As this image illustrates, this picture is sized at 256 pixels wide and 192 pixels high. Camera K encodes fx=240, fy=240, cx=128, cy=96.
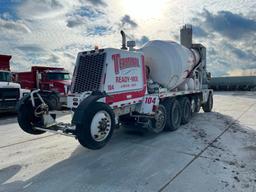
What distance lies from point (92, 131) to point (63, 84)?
1019 cm

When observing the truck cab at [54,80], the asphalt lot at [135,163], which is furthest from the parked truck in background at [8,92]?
the asphalt lot at [135,163]

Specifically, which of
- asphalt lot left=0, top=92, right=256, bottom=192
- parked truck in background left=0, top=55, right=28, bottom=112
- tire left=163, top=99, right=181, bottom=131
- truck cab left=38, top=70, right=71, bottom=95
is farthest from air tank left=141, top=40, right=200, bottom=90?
truck cab left=38, top=70, right=71, bottom=95

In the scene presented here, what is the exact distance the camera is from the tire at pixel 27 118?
564cm

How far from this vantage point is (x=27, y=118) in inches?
224

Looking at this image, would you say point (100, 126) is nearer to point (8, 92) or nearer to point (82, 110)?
point (82, 110)

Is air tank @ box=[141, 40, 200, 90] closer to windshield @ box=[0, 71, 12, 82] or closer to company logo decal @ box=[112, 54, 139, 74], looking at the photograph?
company logo decal @ box=[112, 54, 139, 74]

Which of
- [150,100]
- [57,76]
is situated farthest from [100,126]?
[57,76]

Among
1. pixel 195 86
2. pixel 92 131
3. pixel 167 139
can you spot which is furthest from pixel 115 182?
pixel 195 86

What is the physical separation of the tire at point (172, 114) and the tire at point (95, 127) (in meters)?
3.10

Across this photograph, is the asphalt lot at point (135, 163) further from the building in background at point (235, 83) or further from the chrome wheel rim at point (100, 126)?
the building in background at point (235, 83)

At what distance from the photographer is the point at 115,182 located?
4.09 m

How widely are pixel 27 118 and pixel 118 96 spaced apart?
87.3 inches

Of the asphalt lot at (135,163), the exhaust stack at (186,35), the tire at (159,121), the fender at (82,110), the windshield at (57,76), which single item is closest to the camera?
the asphalt lot at (135,163)

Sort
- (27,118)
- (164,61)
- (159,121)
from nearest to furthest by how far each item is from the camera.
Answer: (27,118) < (159,121) < (164,61)
